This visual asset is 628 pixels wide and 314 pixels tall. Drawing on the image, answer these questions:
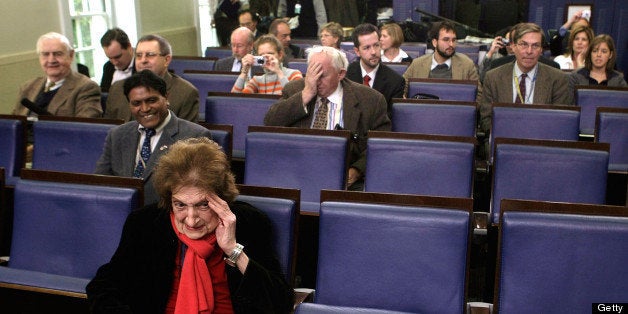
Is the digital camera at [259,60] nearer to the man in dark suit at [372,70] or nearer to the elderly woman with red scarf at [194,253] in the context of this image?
the man in dark suit at [372,70]

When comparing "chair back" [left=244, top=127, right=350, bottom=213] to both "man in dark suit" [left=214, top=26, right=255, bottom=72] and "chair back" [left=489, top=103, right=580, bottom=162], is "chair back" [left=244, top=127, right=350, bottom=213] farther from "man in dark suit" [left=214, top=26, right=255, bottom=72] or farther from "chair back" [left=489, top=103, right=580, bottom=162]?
"man in dark suit" [left=214, top=26, right=255, bottom=72]

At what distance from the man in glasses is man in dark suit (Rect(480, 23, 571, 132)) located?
191 cm

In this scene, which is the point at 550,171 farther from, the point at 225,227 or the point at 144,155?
the point at 144,155

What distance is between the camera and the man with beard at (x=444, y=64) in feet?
17.7

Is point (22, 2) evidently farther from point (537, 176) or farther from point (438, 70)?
point (537, 176)

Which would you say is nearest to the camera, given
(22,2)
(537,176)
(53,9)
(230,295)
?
(230,295)

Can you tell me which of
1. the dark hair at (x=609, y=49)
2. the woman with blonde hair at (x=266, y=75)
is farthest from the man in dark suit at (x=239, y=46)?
the dark hair at (x=609, y=49)

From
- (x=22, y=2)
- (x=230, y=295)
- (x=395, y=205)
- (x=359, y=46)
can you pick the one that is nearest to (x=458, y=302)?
(x=395, y=205)

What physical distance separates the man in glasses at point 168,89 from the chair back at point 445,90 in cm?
146

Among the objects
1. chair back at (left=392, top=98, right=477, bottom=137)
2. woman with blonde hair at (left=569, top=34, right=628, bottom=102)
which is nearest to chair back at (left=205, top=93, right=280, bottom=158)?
chair back at (left=392, top=98, right=477, bottom=137)

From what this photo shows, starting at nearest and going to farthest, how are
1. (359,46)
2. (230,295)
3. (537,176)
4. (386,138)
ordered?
(230,295)
(537,176)
(386,138)
(359,46)

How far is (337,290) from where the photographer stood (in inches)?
83.9

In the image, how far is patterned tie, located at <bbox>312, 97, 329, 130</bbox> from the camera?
3.65 meters

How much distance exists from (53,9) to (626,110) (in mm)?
5000
